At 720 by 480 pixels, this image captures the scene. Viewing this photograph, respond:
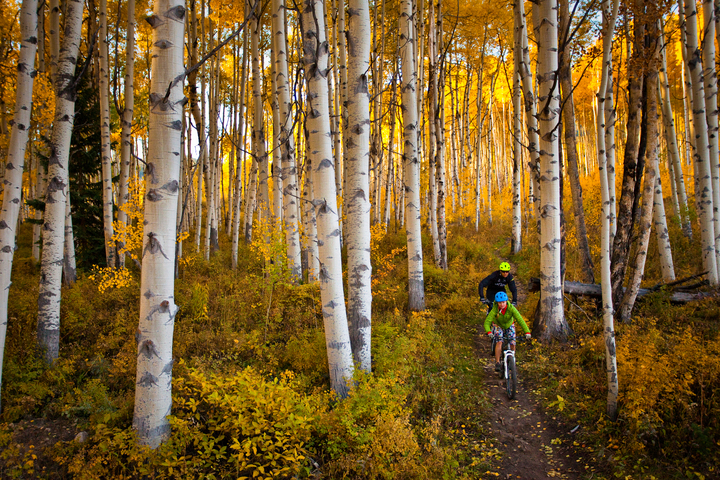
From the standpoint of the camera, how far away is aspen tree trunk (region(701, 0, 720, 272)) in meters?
7.22

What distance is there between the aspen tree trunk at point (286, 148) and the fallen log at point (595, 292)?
5.48 metres

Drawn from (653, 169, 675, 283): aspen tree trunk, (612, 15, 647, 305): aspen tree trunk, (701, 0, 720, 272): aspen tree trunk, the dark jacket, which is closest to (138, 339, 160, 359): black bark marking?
the dark jacket

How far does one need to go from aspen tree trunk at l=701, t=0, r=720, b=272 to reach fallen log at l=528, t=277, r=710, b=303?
123 cm

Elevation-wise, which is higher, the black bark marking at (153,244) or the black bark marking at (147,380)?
the black bark marking at (153,244)

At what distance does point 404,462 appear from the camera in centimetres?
363

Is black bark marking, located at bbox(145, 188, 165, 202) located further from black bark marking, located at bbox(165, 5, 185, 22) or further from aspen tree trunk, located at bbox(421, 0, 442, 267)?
aspen tree trunk, located at bbox(421, 0, 442, 267)

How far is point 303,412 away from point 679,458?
379 cm

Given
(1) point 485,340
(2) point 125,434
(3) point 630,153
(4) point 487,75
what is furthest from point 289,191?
(4) point 487,75

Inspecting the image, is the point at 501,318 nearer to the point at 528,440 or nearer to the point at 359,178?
the point at 528,440

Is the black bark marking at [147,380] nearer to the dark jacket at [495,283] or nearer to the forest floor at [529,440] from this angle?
the forest floor at [529,440]

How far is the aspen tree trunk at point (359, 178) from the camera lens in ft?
16.3

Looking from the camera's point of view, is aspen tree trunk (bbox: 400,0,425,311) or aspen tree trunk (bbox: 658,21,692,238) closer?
aspen tree trunk (bbox: 400,0,425,311)

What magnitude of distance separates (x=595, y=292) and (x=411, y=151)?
4859mm

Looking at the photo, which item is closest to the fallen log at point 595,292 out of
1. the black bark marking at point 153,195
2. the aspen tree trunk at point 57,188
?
the black bark marking at point 153,195
